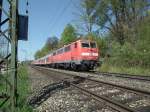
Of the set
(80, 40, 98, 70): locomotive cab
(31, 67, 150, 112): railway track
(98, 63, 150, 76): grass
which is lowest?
(31, 67, 150, 112): railway track

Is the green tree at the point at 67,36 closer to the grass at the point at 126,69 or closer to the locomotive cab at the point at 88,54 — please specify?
the grass at the point at 126,69

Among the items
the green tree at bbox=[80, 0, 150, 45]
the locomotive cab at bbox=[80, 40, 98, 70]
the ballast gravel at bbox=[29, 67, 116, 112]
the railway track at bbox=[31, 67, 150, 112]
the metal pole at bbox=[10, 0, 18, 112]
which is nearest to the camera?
the railway track at bbox=[31, 67, 150, 112]

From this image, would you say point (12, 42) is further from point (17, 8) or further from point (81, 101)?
point (81, 101)

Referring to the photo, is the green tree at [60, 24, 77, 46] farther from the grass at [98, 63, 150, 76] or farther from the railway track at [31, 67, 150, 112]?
the railway track at [31, 67, 150, 112]

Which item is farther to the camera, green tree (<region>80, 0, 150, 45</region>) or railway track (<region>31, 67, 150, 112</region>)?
green tree (<region>80, 0, 150, 45</region>)

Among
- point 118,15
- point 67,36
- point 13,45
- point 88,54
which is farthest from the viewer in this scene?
point 67,36

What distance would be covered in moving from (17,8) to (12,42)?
110 centimetres

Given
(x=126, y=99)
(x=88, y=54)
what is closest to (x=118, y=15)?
(x=88, y=54)

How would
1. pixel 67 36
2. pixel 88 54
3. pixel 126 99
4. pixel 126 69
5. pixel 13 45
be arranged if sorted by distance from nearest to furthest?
pixel 126 99 → pixel 13 45 → pixel 126 69 → pixel 88 54 → pixel 67 36

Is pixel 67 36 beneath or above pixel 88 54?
above

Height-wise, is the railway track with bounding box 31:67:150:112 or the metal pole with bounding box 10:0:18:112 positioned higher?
the metal pole with bounding box 10:0:18:112

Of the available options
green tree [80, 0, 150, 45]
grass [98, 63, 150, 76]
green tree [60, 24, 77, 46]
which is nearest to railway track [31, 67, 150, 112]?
grass [98, 63, 150, 76]

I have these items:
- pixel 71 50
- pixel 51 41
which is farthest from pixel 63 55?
pixel 51 41

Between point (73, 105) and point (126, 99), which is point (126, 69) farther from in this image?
point (73, 105)
